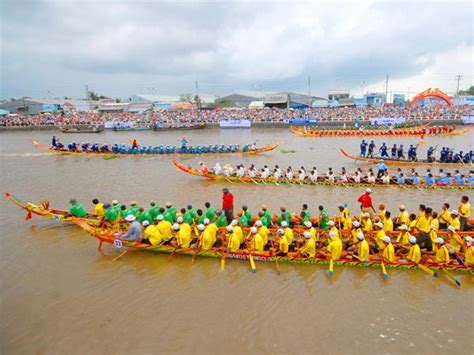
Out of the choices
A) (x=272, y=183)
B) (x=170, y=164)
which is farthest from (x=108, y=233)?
(x=170, y=164)

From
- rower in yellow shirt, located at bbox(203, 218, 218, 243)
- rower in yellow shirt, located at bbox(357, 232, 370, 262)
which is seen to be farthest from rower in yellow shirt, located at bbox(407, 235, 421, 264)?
rower in yellow shirt, located at bbox(203, 218, 218, 243)

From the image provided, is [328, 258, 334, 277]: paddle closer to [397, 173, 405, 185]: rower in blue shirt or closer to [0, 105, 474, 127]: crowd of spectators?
[397, 173, 405, 185]: rower in blue shirt

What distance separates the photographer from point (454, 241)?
832 cm

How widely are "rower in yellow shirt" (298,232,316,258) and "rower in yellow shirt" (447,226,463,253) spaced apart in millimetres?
3383

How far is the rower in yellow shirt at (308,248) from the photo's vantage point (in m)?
7.54

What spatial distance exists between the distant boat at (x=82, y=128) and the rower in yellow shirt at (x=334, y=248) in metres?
38.7

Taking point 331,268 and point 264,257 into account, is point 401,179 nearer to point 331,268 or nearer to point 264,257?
point 331,268

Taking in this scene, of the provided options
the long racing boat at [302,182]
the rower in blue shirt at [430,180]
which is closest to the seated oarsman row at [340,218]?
the rower in blue shirt at [430,180]

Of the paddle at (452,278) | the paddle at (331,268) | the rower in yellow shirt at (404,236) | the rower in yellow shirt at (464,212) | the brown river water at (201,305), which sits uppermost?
the rower in yellow shirt at (464,212)

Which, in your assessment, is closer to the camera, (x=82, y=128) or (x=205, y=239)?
(x=205, y=239)

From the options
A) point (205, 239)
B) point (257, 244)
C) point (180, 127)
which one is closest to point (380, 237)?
point (257, 244)

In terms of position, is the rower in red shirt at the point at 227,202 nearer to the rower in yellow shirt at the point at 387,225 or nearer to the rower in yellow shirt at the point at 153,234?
the rower in yellow shirt at the point at 153,234

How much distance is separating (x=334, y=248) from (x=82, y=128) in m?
45.1

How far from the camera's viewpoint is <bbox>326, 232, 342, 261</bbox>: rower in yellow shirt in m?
7.42
